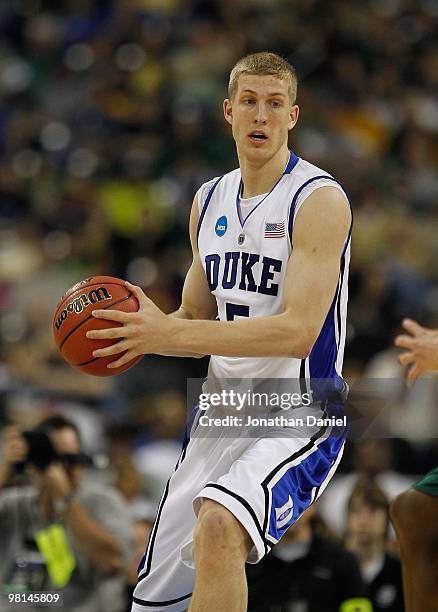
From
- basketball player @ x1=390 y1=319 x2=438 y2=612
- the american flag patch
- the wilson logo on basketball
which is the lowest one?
basketball player @ x1=390 y1=319 x2=438 y2=612

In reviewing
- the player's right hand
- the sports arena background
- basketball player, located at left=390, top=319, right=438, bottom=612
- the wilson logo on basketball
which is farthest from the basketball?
the sports arena background

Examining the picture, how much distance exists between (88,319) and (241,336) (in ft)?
1.88

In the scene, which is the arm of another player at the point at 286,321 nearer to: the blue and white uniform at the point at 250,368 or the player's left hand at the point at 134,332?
the player's left hand at the point at 134,332

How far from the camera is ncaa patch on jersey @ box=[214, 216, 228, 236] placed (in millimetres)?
4418

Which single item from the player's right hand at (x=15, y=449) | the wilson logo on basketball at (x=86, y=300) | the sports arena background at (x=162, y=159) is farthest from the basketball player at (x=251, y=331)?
the sports arena background at (x=162, y=159)

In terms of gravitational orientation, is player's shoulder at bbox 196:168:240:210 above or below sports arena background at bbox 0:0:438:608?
below

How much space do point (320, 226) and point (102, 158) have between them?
→ 6772mm

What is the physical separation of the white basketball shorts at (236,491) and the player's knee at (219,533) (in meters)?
0.03

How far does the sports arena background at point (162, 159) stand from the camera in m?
7.89

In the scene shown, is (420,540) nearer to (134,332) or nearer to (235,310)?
(235,310)

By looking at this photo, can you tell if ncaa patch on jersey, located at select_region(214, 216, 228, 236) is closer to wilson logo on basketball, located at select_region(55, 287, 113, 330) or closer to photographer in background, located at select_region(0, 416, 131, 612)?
wilson logo on basketball, located at select_region(55, 287, 113, 330)

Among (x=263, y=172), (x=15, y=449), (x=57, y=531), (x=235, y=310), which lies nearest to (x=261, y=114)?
(x=263, y=172)

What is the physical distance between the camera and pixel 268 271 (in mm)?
4199

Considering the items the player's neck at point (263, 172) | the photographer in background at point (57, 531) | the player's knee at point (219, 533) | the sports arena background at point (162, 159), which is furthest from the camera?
the sports arena background at point (162, 159)
